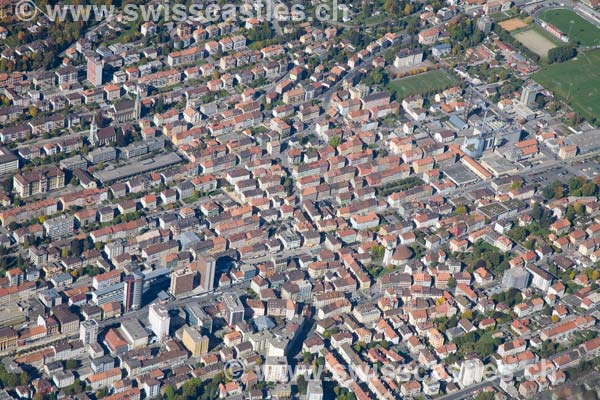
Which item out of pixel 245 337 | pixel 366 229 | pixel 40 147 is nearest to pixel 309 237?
pixel 366 229

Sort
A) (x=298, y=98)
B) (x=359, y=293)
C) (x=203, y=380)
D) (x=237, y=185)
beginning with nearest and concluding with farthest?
(x=203, y=380), (x=359, y=293), (x=237, y=185), (x=298, y=98)

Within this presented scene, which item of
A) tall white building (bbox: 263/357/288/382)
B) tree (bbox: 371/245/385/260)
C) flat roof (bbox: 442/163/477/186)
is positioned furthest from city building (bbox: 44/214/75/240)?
flat roof (bbox: 442/163/477/186)

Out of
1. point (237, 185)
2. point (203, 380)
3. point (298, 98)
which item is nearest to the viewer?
point (203, 380)

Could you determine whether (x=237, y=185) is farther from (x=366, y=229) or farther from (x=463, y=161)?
(x=463, y=161)

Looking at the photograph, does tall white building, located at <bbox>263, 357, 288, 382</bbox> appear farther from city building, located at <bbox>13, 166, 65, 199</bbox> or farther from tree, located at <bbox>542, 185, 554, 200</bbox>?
tree, located at <bbox>542, 185, 554, 200</bbox>

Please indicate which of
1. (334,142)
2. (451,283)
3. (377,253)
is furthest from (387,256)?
(334,142)
